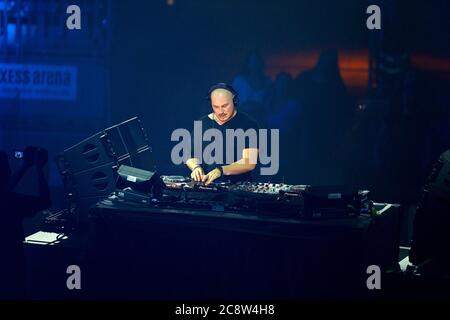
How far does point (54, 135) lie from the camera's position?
9.87 m

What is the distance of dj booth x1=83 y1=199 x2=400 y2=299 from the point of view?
Answer: 5035 mm

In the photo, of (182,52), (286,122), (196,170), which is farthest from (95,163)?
(182,52)

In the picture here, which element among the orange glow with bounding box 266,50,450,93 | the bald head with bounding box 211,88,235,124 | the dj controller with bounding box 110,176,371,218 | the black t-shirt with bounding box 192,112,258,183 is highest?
the orange glow with bounding box 266,50,450,93

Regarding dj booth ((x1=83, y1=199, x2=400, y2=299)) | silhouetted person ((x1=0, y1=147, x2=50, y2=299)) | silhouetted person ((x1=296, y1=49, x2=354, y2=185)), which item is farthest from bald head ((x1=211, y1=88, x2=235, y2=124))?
silhouetted person ((x1=296, y1=49, x2=354, y2=185))

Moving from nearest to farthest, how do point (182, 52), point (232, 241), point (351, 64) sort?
1. point (232, 241)
2. point (351, 64)
3. point (182, 52)

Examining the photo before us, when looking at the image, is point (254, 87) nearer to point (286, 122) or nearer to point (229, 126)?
point (286, 122)

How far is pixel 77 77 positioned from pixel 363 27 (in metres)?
3.66

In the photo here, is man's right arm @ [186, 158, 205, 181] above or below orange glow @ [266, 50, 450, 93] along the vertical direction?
below

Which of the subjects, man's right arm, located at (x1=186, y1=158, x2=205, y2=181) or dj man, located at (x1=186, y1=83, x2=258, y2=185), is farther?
dj man, located at (x1=186, y1=83, x2=258, y2=185)

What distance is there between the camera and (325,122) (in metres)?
9.75

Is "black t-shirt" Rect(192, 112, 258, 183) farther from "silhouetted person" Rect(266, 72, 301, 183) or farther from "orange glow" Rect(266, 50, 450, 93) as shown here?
"orange glow" Rect(266, 50, 450, 93)

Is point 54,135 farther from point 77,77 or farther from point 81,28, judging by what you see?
point 81,28

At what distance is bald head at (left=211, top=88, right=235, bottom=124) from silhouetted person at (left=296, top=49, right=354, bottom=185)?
3.71 meters

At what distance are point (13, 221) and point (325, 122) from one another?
5539mm
